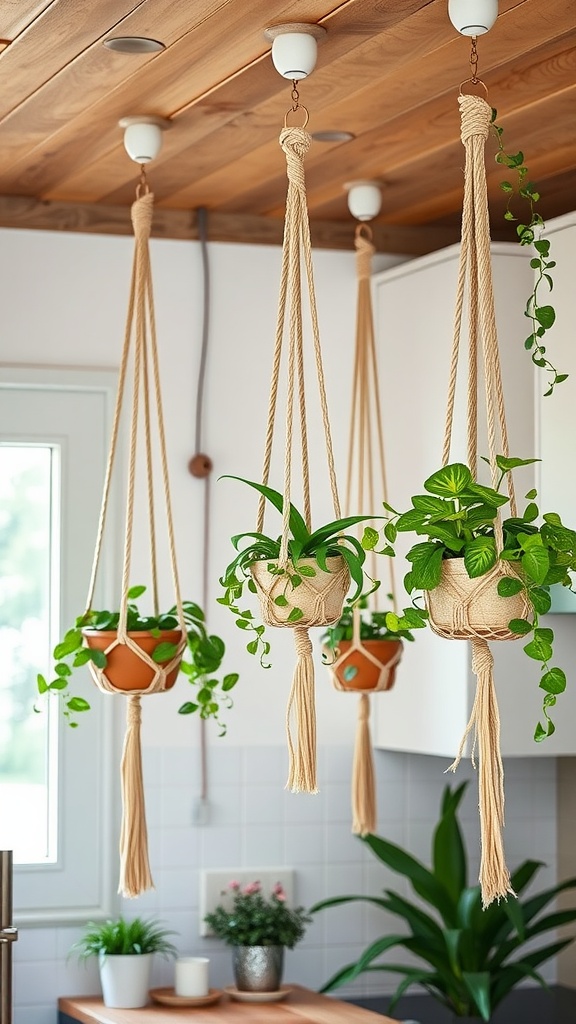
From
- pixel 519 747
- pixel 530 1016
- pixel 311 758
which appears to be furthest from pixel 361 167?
pixel 530 1016

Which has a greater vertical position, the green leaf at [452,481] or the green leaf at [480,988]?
the green leaf at [452,481]

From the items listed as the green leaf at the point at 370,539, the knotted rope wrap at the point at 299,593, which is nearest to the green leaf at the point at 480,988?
the knotted rope wrap at the point at 299,593

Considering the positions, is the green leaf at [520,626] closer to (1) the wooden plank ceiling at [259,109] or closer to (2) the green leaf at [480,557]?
(2) the green leaf at [480,557]

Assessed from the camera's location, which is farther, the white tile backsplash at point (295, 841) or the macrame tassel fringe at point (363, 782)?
the white tile backsplash at point (295, 841)

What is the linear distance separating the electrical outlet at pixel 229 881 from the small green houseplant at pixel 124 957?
0.16 meters

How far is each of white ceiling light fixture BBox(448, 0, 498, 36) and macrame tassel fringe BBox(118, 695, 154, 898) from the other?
129 centimetres

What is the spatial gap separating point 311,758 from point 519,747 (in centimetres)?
122

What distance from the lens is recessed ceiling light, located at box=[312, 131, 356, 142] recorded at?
2.93m

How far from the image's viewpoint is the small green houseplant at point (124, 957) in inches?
125

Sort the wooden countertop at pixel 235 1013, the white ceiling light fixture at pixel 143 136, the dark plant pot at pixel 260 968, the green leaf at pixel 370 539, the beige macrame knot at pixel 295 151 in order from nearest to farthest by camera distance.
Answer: the green leaf at pixel 370 539
the beige macrame knot at pixel 295 151
the white ceiling light fixture at pixel 143 136
the wooden countertop at pixel 235 1013
the dark plant pot at pixel 260 968

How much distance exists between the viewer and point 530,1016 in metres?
3.43

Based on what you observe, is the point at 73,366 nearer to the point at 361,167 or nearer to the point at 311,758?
the point at 361,167

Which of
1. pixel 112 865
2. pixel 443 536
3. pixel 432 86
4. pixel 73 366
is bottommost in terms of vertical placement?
pixel 112 865

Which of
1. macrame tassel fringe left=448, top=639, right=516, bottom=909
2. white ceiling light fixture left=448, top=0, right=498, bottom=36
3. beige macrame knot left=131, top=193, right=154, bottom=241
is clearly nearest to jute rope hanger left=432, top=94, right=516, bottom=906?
macrame tassel fringe left=448, top=639, right=516, bottom=909
